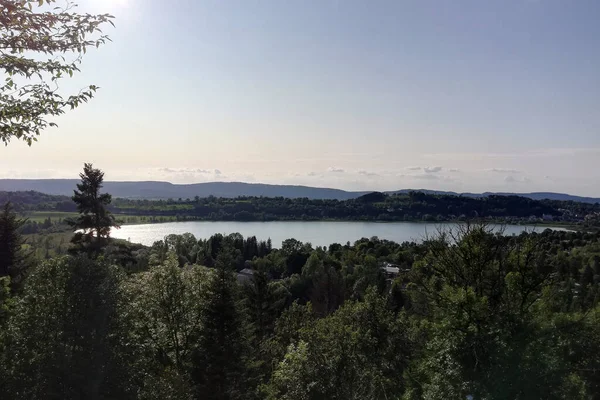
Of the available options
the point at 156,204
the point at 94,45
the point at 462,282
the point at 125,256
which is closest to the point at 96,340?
the point at 94,45

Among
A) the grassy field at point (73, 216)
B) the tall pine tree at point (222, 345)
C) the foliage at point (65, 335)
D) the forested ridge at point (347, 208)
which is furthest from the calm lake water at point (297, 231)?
the foliage at point (65, 335)

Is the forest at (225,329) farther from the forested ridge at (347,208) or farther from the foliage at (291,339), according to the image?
the forested ridge at (347,208)

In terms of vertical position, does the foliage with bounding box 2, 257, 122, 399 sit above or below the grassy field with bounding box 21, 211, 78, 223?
above

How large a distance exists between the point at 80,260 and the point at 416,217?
5823 inches

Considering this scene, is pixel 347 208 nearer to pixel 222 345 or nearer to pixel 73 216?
pixel 73 216

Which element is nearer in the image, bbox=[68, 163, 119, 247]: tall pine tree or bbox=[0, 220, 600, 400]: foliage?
bbox=[0, 220, 600, 400]: foliage

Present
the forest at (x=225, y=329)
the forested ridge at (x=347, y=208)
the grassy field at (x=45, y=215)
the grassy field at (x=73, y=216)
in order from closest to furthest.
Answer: the forest at (x=225, y=329) → the grassy field at (x=45, y=215) → the grassy field at (x=73, y=216) → the forested ridge at (x=347, y=208)

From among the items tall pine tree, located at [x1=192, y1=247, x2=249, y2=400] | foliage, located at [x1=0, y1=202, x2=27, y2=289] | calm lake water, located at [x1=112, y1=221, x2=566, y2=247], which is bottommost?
calm lake water, located at [x1=112, y1=221, x2=566, y2=247]

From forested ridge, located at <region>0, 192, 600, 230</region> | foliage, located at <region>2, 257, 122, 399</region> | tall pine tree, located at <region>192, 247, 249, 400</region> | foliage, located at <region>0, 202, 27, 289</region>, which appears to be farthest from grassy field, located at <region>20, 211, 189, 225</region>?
foliage, located at <region>2, 257, 122, 399</region>

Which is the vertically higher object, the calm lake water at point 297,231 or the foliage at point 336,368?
the foliage at point 336,368

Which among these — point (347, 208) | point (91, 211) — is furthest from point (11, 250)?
point (347, 208)

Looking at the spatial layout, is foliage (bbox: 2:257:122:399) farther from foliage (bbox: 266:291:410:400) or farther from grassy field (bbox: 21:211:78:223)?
grassy field (bbox: 21:211:78:223)

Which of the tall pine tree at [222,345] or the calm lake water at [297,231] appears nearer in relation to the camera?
the tall pine tree at [222,345]

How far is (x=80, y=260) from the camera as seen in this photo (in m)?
8.40
